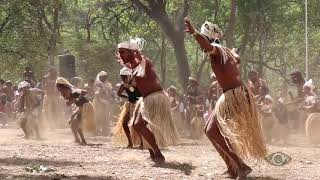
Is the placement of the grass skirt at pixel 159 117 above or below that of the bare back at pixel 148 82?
below

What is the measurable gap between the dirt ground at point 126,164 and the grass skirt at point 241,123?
0.44 meters

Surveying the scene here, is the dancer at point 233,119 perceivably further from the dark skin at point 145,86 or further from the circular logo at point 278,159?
the dark skin at point 145,86

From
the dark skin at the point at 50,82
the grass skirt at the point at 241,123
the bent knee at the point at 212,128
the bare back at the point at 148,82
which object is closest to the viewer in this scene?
the grass skirt at the point at 241,123

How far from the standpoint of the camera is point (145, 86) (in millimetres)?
7469

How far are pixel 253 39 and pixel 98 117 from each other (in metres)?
10.9

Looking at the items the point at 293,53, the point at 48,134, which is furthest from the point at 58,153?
the point at 293,53

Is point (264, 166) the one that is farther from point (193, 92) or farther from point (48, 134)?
point (48, 134)

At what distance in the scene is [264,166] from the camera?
7.03 meters

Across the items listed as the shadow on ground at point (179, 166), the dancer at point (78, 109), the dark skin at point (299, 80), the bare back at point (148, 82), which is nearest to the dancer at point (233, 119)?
the shadow on ground at point (179, 166)

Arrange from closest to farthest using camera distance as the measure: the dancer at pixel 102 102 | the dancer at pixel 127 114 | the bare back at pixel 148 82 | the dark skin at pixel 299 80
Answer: the bare back at pixel 148 82, the dancer at pixel 127 114, the dark skin at pixel 299 80, the dancer at pixel 102 102

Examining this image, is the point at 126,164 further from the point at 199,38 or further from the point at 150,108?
the point at 199,38

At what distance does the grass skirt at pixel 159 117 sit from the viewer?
7.32 m

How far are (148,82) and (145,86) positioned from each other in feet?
0.21

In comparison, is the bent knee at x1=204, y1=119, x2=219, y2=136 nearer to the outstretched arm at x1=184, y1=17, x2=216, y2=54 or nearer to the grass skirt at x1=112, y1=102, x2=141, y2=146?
the outstretched arm at x1=184, y1=17, x2=216, y2=54
